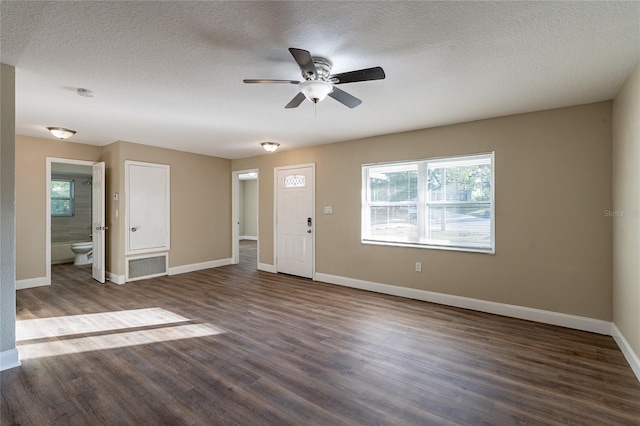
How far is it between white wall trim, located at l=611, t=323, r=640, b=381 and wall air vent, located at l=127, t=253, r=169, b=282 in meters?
6.57

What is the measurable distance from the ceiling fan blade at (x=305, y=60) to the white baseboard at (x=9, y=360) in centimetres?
329

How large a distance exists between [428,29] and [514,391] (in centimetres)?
262

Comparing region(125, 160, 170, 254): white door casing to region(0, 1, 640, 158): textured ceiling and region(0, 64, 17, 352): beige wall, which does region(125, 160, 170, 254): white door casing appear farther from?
region(0, 64, 17, 352): beige wall

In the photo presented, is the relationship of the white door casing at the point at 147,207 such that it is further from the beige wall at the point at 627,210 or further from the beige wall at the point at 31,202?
the beige wall at the point at 627,210

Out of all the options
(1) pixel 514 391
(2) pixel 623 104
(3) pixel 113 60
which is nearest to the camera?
(1) pixel 514 391

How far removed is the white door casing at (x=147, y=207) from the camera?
17.7 ft

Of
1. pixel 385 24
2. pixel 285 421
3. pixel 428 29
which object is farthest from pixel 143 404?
pixel 428 29

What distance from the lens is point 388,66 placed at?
247cm

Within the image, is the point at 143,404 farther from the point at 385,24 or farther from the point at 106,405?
the point at 385,24

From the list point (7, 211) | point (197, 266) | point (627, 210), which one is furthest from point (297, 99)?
point (197, 266)

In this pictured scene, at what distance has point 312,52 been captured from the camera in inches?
87.7

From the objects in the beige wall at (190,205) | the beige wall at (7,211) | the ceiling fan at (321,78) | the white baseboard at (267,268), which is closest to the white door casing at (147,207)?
the beige wall at (190,205)

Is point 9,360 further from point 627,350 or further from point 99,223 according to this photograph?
point 627,350

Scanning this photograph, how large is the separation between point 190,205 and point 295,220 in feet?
7.61
